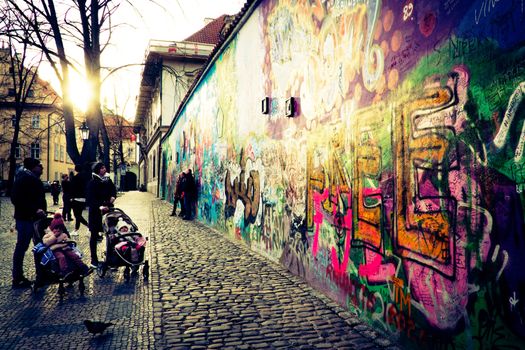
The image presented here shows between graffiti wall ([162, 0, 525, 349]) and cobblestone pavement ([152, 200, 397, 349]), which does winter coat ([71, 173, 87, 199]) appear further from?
graffiti wall ([162, 0, 525, 349])

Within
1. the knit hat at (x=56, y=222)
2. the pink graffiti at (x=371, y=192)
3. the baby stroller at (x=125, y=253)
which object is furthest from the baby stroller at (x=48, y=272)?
the pink graffiti at (x=371, y=192)

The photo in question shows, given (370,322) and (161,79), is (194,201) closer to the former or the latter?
(370,322)

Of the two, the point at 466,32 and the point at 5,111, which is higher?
the point at 5,111

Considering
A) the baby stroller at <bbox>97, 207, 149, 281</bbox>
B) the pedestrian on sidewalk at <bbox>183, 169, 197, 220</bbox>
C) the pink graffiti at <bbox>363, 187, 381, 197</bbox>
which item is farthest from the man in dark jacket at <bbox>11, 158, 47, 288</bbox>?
the pedestrian on sidewalk at <bbox>183, 169, 197, 220</bbox>

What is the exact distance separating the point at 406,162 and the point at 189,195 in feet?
38.7

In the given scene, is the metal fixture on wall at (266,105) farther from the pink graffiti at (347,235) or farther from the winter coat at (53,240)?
the winter coat at (53,240)

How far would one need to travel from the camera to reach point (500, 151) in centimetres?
264

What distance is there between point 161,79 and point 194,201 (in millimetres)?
16855

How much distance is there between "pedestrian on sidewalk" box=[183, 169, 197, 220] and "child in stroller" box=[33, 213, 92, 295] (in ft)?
29.1

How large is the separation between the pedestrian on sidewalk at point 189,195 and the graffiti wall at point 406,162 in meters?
7.70

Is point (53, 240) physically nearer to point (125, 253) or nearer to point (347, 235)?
point (125, 253)

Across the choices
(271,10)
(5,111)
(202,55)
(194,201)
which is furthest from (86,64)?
(5,111)

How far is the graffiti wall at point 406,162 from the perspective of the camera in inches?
104

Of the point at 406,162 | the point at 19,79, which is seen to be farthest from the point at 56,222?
the point at 19,79
